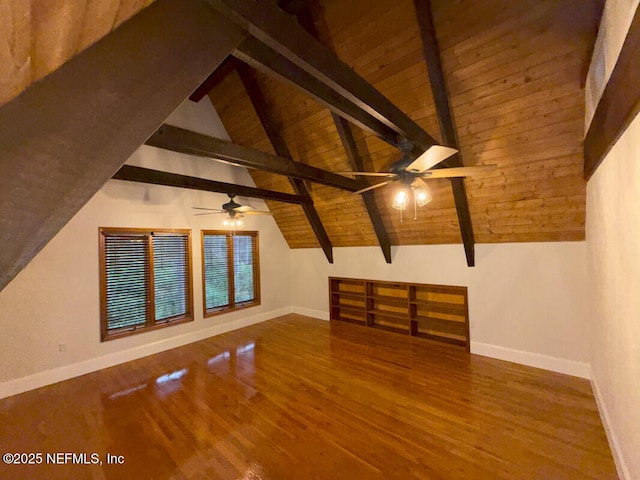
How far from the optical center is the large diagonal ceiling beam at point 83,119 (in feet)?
2.22

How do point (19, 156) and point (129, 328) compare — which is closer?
point (19, 156)

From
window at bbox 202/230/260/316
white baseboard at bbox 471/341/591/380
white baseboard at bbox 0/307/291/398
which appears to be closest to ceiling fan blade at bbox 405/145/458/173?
white baseboard at bbox 471/341/591/380

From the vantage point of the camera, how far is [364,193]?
4418 mm

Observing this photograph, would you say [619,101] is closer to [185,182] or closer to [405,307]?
[405,307]

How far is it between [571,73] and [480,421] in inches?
134

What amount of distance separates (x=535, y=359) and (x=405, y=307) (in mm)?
2101

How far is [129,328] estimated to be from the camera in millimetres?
4398

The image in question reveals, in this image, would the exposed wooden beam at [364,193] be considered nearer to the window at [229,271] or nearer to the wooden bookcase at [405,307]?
the wooden bookcase at [405,307]

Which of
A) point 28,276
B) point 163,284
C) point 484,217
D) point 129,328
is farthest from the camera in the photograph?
point 163,284

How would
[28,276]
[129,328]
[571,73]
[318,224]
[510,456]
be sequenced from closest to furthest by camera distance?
1. [510,456]
2. [571,73]
3. [28,276]
4. [129,328]
5. [318,224]

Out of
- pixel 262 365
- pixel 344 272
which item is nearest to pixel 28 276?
pixel 262 365

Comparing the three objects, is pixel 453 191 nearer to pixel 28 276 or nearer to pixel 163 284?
pixel 163 284

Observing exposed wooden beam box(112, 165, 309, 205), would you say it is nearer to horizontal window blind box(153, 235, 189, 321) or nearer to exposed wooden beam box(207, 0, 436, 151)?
horizontal window blind box(153, 235, 189, 321)

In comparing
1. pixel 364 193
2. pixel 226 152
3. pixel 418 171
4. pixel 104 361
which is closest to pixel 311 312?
pixel 364 193
